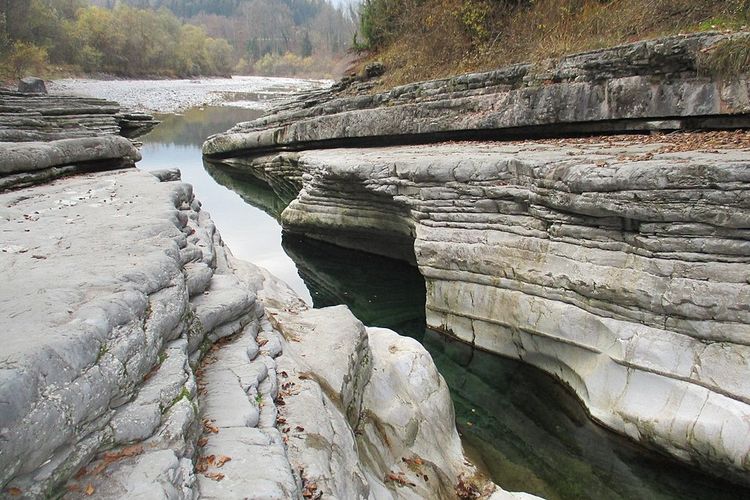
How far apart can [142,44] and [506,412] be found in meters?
67.9

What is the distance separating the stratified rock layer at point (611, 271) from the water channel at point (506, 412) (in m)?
0.24

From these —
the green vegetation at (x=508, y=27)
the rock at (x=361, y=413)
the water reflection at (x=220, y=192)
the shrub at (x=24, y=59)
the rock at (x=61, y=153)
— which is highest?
the green vegetation at (x=508, y=27)

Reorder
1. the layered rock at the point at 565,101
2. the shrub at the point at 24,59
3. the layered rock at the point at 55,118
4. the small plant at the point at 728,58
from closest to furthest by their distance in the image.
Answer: the small plant at the point at 728,58 → the layered rock at the point at 565,101 → the layered rock at the point at 55,118 → the shrub at the point at 24,59

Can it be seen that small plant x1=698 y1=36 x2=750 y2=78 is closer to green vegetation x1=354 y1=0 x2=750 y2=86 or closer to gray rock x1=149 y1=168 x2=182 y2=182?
green vegetation x1=354 y1=0 x2=750 y2=86

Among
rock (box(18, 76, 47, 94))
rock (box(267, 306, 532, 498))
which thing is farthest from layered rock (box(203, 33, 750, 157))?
rock (box(18, 76, 47, 94))

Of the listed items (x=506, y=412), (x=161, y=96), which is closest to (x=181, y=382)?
(x=506, y=412)

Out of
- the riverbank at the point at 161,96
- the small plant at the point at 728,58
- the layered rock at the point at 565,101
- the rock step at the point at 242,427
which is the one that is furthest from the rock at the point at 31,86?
the small plant at the point at 728,58

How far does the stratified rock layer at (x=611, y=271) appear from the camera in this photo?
17.4ft

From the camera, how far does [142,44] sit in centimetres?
6206

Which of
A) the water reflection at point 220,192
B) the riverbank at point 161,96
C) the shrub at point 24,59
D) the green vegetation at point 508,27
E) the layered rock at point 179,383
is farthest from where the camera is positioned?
the riverbank at point 161,96

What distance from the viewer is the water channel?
215 inches

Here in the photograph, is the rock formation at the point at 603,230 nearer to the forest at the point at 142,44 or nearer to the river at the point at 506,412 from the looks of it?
the river at the point at 506,412

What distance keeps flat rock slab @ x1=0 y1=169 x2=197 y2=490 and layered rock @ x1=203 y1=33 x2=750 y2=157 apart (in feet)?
24.0

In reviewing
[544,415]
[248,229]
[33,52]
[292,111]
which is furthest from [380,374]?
[33,52]
